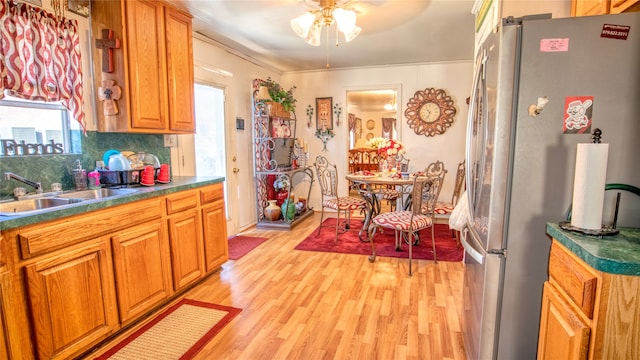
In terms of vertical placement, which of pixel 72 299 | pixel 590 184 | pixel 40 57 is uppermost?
pixel 40 57

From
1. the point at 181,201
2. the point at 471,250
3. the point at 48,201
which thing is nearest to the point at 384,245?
the point at 471,250

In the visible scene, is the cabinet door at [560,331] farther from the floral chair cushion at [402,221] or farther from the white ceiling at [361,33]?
the white ceiling at [361,33]

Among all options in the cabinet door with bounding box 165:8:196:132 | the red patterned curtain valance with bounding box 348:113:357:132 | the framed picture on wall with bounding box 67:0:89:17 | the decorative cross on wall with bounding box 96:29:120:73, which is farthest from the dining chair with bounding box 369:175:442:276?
the red patterned curtain valance with bounding box 348:113:357:132

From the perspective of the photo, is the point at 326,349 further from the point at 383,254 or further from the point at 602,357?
the point at 383,254

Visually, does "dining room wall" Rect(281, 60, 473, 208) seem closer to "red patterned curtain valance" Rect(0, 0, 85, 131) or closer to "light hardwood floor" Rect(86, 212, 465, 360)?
"light hardwood floor" Rect(86, 212, 465, 360)

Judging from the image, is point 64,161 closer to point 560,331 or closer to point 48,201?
point 48,201

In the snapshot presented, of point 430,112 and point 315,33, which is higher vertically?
point 315,33

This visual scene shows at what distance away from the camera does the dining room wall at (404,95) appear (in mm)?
5059

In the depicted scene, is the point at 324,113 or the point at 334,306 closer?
the point at 334,306

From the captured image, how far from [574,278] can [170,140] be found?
3250 millimetres

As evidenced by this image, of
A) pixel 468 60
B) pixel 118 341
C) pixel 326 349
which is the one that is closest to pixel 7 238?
pixel 118 341

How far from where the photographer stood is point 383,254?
11.8ft

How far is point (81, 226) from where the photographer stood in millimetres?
1817

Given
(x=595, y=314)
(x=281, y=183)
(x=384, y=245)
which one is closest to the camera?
(x=595, y=314)
